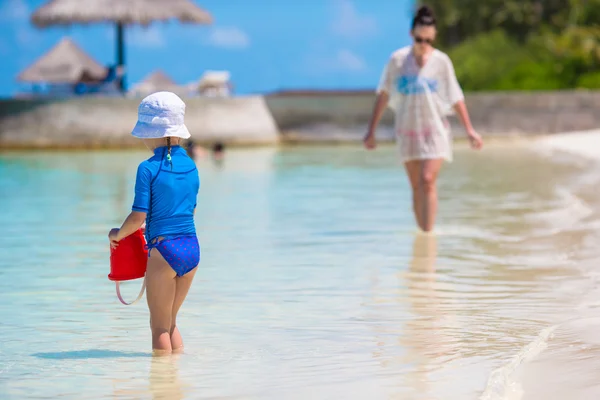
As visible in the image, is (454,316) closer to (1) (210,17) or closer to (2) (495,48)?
(1) (210,17)

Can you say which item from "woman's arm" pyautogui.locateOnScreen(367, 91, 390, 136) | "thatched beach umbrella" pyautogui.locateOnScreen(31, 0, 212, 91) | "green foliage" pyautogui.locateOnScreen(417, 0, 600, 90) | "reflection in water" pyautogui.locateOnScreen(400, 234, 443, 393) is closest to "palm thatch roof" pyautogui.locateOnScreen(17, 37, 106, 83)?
"green foliage" pyautogui.locateOnScreen(417, 0, 600, 90)

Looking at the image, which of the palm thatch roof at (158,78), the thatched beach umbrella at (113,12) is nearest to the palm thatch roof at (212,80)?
the thatched beach umbrella at (113,12)

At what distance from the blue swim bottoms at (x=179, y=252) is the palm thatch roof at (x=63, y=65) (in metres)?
45.7

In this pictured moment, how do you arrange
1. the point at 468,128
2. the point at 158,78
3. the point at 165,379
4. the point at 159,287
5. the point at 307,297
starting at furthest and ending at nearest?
the point at 158,78
the point at 468,128
the point at 307,297
the point at 159,287
the point at 165,379

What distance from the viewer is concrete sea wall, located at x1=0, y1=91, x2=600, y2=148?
3022 cm

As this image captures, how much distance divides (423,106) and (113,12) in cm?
2365

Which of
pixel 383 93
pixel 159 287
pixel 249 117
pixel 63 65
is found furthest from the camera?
pixel 63 65

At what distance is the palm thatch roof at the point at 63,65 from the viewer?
2008 inches

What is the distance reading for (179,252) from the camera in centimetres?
538

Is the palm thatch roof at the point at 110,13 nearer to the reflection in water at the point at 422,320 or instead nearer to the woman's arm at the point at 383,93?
the woman's arm at the point at 383,93

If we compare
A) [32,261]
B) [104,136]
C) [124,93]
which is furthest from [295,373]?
[124,93]

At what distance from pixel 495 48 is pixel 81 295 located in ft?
105

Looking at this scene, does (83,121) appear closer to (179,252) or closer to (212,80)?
(212,80)

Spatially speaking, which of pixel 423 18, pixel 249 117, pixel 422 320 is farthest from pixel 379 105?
pixel 249 117
